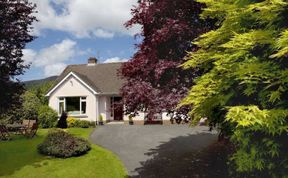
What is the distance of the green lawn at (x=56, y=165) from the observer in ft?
54.5

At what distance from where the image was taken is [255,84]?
8.26 meters

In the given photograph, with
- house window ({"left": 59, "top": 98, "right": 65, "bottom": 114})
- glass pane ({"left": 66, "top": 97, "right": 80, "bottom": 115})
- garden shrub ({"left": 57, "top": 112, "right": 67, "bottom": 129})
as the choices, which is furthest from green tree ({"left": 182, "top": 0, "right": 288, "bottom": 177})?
house window ({"left": 59, "top": 98, "right": 65, "bottom": 114})

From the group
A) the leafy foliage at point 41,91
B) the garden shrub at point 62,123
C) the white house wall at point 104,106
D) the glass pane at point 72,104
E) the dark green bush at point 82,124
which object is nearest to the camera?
the garden shrub at point 62,123

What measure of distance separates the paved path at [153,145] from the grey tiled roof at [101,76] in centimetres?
831

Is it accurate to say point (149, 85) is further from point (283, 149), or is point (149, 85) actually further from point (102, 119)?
point (102, 119)

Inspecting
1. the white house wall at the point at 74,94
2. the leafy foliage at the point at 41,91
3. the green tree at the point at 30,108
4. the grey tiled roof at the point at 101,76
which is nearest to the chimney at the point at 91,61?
the grey tiled roof at the point at 101,76

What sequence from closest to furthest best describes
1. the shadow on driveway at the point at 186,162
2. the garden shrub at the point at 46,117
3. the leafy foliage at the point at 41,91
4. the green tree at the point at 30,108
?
the shadow on driveway at the point at 186,162 → the garden shrub at the point at 46,117 → the green tree at the point at 30,108 → the leafy foliage at the point at 41,91

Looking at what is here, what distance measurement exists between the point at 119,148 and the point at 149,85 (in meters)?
9.29

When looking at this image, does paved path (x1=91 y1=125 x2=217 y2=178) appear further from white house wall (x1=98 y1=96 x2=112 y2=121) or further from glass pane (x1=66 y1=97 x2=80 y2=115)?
glass pane (x1=66 y1=97 x2=80 y2=115)

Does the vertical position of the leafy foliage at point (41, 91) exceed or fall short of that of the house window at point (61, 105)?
it exceeds it

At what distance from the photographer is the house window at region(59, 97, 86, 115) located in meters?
37.8

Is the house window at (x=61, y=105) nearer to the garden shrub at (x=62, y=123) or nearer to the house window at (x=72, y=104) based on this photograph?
the house window at (x=72, y=104)

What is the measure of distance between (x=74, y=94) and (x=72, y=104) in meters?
1.31

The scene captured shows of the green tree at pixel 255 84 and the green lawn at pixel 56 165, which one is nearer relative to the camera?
the green tree at pixel 255 84
